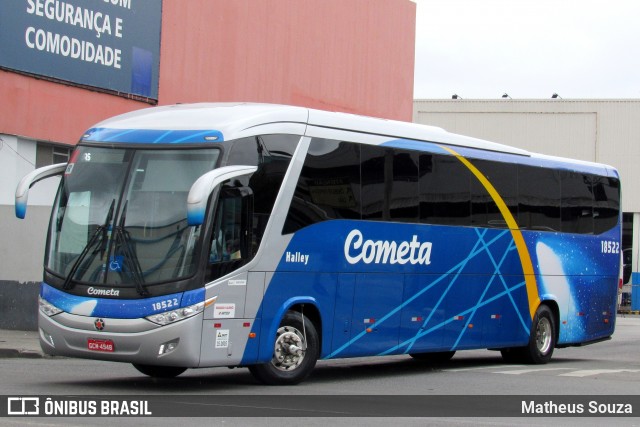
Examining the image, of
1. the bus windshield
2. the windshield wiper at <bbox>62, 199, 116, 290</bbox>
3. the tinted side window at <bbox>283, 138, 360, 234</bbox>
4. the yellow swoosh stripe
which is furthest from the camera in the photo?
the yellow swoosh stripe

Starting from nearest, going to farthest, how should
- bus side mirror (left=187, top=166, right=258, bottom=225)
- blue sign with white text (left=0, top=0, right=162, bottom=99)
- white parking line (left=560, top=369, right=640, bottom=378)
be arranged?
bus side mirror (left=187, top=166, right=258, bottom=225)
white parking line (left=560, top=369, right=640, bottom=378)
blue sign with white text (left=0, top=0, right=162, bottom=99)

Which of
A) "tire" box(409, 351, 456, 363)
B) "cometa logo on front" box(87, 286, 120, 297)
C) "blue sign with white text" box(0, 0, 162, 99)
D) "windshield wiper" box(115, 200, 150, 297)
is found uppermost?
"blue sign with white text" box(0, 0, 162, 99)

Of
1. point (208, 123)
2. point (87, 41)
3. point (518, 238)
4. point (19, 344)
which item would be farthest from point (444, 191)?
point (87, 41)

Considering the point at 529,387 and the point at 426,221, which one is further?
the point at 426,221

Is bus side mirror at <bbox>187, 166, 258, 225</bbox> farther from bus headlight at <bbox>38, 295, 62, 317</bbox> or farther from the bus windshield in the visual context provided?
bus headlight at <bbox>38, 295, 62, 317</bbox>

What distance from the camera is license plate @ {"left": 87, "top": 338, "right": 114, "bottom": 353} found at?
1290 centimetres

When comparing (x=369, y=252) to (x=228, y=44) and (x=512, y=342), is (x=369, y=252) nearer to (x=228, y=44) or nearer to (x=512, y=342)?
(x=512, y=342)

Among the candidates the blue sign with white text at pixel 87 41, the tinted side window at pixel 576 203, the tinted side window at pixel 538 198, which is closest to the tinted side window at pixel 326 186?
the tinted side window at pixel 538 198

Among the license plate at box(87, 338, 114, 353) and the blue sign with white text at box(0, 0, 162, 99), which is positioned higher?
the blue sign with white text at box(0, 0, 162, 99)

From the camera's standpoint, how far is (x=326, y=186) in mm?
14836

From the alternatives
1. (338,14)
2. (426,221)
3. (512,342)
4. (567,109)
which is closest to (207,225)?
(426,221)

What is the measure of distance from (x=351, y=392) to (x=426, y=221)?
373 cm

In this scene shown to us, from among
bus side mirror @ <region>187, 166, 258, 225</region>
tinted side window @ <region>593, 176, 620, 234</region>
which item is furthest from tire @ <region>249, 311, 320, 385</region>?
tinted side window @ <region>593, 176, 620, 234</region>

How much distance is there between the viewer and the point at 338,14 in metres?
33.7
